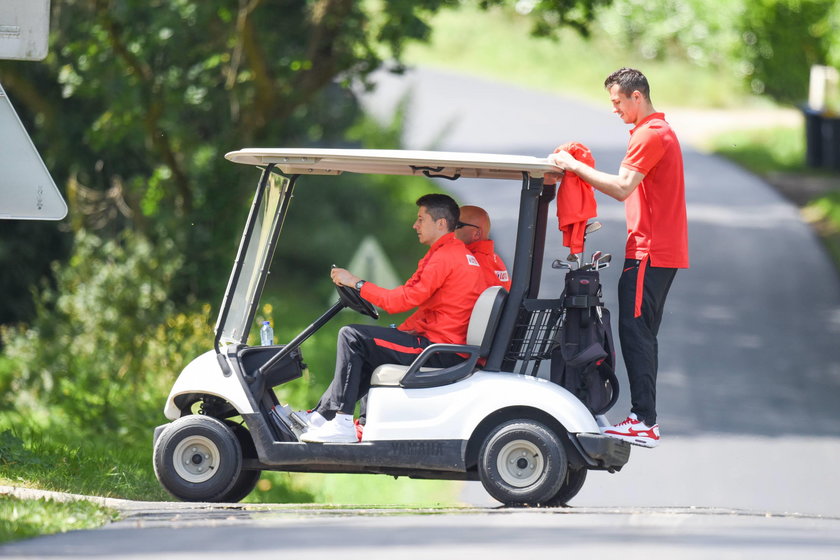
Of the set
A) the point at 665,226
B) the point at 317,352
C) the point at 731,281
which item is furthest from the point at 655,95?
the point at 665,226

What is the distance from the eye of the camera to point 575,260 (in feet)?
22.8

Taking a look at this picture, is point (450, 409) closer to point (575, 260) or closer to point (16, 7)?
point (575, 260)

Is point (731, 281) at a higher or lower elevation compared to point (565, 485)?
higher

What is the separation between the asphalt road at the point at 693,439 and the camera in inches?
214

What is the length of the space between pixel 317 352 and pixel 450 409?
8.31 meters

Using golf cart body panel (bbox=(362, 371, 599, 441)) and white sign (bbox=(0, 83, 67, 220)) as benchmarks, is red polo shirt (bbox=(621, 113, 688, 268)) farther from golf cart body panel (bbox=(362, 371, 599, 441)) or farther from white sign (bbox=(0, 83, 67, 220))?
white sign (bbox=(0, 83, 67, 220))

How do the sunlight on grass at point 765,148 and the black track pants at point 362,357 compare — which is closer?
the black track pants at point 362,357

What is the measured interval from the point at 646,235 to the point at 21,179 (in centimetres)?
305

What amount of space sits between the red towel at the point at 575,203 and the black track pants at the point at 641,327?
1.17 feet

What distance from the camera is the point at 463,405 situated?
676 cm

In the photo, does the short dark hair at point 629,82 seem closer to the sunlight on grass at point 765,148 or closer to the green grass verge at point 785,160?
the green grass verge at point 785,160

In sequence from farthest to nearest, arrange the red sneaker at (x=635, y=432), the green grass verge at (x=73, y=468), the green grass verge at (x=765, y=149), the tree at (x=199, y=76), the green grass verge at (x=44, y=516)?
the green grass verge at (x=765, y=149)
the tree at (x=199, y=76)
the green grass verge at (x=73, y=468)
the red sneaker at (x=635, y=432)
the green grass verge at (x=44, y=516)

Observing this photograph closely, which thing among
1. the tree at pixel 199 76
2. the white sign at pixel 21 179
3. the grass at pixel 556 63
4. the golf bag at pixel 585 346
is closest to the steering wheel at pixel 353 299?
the golf bag at pixel 585 346

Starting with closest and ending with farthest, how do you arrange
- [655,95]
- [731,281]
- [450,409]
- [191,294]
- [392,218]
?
[450,409] → [191,294] → [731,281] → [392,218] → [655,95]
